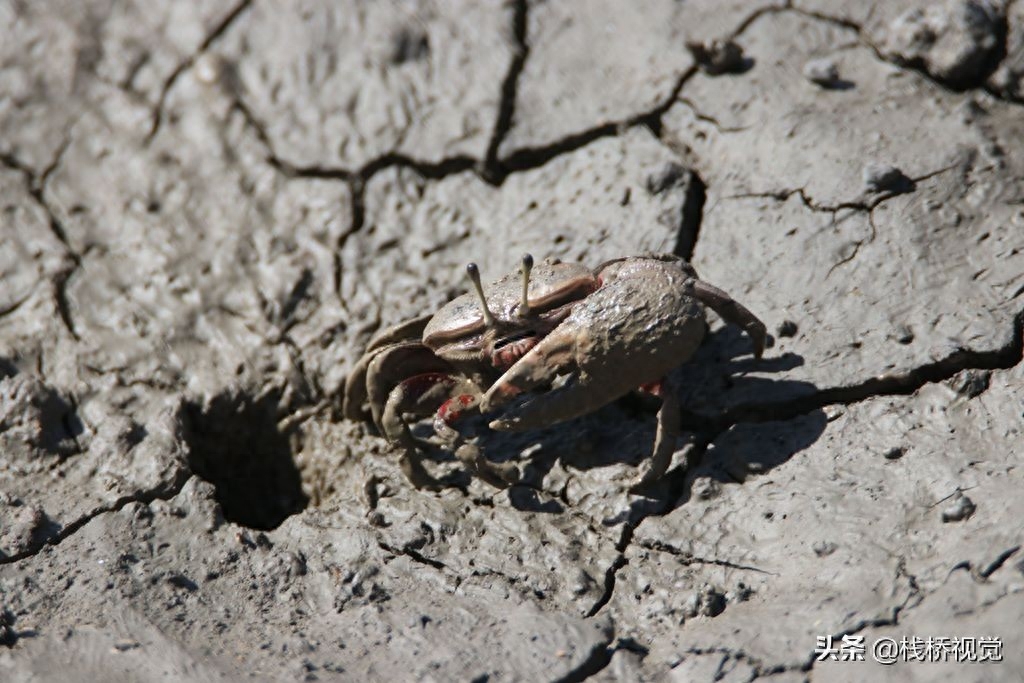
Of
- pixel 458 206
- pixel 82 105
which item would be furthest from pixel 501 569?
pixel 82 105

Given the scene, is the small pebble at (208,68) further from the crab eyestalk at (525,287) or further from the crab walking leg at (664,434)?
the crab walking leg at (664,434)

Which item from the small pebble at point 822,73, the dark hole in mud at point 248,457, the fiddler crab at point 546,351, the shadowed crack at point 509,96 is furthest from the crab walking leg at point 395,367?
the small pebble at point 822,73

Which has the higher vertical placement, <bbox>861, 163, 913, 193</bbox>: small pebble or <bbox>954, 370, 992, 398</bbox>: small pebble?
<bbox>861, 163, 913, 193</bbox>: small pebble

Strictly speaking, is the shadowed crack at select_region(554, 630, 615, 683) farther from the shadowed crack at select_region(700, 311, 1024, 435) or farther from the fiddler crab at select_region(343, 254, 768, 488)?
the shadowed crack at select_region(700, 311, 1024, 435)

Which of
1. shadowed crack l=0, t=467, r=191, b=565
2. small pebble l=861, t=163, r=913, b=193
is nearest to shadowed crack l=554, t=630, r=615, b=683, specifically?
shadowed crack l=0, t=467, r=191, b=565

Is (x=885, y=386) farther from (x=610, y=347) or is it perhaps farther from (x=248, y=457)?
(x=248, y=457)

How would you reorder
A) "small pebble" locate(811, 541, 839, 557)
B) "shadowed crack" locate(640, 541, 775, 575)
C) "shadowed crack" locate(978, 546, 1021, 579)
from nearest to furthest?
"shadowed crack" locate(978, 546, 1021, 579) → "small pebble" locate(811, 541, 839, 557) → "shadowed crack" locate(640, 541, 775, 575)

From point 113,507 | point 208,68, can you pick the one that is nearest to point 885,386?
point 113,507
